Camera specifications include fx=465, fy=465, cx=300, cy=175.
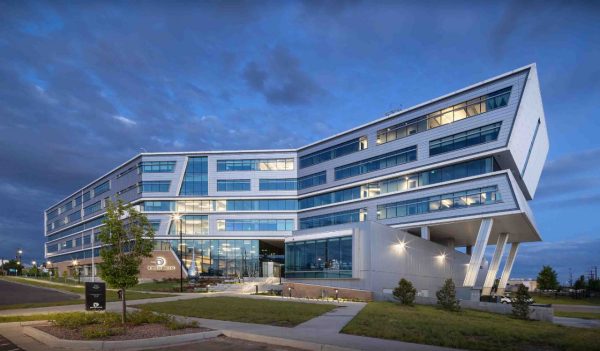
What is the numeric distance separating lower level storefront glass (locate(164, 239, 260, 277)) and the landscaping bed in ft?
190

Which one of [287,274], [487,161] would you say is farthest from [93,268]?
[487,161]

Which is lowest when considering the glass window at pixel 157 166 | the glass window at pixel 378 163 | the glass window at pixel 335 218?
the glass window at pixel 335 218

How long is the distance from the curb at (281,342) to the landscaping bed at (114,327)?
1422 mm

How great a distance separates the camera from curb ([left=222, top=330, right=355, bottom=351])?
13.3 metres

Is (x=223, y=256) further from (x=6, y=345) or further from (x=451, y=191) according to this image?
(x=6, y=345)

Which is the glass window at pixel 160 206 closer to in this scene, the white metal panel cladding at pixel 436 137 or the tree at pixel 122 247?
the white metal panel cladding at pixel 436 137

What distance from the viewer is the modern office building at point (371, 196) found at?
45.8m

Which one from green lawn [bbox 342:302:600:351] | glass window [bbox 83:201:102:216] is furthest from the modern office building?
green lawn [bbox 342:302:600:351]

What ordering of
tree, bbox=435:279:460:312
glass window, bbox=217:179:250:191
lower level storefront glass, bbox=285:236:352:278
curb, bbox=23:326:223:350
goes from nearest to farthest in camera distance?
curb, bbox=23:326:223:350
tree, bbox=435:279:460:312
lower level storefront glass, bbox=285:236:352:278
glass window, bbox=217:179:250:191

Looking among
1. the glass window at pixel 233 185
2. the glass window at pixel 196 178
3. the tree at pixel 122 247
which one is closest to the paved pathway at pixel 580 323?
the tree at pixel 122 247

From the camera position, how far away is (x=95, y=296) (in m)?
20.4

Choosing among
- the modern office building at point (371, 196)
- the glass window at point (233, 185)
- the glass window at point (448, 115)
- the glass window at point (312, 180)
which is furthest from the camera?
the glass window at point (233, 185)

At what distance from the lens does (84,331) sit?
52.7 feet

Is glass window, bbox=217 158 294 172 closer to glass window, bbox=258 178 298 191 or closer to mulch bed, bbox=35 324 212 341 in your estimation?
glass window, bbox=258 178 298 191
